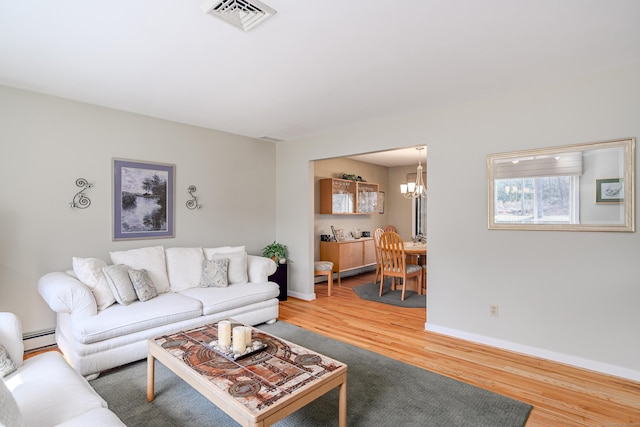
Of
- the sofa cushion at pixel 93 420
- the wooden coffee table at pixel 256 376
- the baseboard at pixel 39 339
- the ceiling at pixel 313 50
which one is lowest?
the baseboard at pixel 39 339

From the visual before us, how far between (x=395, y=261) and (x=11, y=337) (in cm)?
432

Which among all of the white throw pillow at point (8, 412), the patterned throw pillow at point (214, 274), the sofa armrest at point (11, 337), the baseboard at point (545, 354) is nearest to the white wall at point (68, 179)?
the patterned throw pillow at point (214, 274)

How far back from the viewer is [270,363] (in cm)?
195

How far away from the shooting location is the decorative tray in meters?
2.01

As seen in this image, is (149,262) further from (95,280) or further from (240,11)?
(240,11)

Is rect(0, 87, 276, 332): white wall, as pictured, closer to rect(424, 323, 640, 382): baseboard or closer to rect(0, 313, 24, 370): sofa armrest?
rect(0, 313, 24, 370): sofa armrest

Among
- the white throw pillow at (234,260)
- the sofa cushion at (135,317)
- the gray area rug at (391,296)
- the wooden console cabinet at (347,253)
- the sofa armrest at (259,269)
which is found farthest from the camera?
the wooden console cabinet at (347,253)

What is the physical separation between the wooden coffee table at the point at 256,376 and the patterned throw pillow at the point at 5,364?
0.71 m

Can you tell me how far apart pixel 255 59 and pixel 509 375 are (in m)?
3.23

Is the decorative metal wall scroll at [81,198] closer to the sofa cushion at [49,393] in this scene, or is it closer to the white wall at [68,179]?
the white wall at [68,179]

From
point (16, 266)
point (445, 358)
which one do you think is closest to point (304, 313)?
point (445, 358)

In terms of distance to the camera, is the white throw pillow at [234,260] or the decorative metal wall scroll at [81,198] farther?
the white throw pillow at [234,260]

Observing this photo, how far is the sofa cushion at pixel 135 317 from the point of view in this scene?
8.44ft

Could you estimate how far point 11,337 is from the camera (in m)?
1.87
